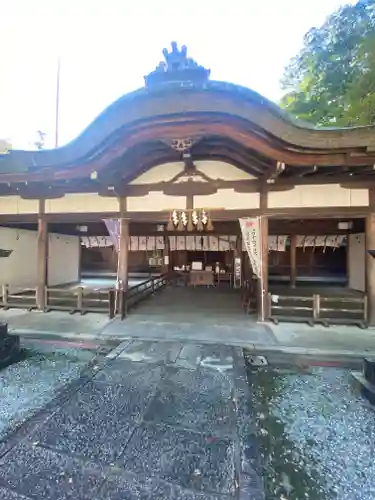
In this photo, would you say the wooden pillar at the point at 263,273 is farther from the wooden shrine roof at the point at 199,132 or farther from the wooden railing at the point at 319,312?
the wooden shrine roof at the point at 199,132

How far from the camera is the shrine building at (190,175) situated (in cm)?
484

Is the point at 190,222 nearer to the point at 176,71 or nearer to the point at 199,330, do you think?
the point at 199,330

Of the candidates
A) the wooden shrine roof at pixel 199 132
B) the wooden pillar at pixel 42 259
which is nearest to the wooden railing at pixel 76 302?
the wooden pillar at pixel 42 259

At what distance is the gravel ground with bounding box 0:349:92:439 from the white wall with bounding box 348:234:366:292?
36.5ft

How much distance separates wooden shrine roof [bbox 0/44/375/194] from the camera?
4.71 m

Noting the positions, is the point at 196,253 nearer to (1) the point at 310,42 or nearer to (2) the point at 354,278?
(2) the point at 354,278

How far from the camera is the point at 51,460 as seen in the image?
2.18 metres

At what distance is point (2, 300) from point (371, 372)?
861cm

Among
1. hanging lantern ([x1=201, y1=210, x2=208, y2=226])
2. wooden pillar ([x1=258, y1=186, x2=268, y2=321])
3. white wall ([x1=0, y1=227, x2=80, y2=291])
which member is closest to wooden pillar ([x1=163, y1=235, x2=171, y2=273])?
white wall ([x1=0, y1=227, x2=80, y2=291])

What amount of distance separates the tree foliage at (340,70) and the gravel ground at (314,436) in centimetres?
904

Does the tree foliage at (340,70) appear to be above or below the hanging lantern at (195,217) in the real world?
above

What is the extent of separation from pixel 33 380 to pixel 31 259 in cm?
846

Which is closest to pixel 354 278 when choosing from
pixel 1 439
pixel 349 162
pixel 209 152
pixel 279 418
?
pixel 349 162

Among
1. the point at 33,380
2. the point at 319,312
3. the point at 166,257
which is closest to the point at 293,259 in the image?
the point at 166,257
